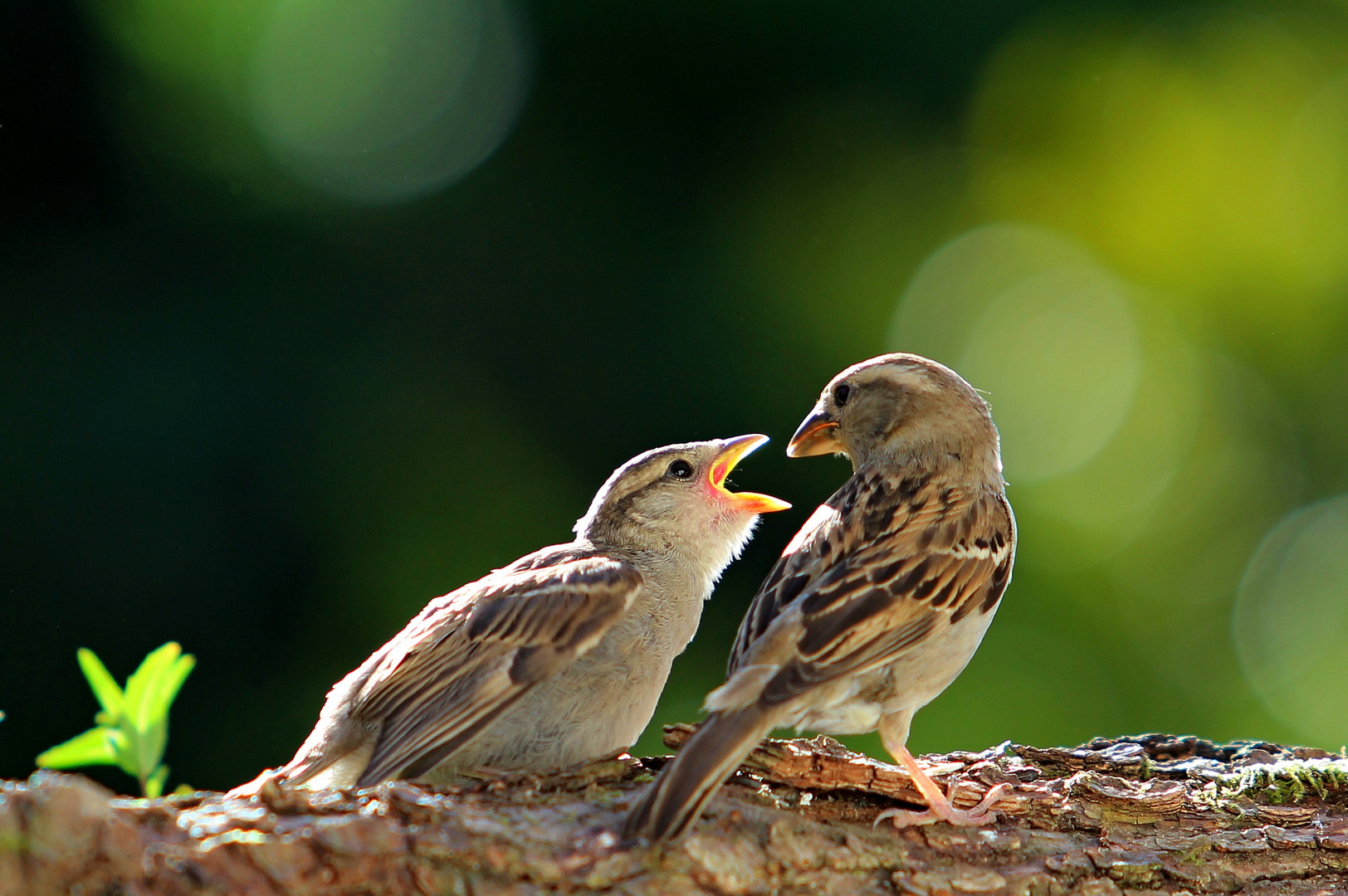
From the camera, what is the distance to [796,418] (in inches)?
242

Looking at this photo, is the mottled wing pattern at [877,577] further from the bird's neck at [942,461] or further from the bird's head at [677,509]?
the bird's head at [677,509]

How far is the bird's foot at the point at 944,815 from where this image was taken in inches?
118

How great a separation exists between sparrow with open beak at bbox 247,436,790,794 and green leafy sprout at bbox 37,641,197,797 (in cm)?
36

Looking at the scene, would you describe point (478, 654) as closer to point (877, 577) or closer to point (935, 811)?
point (877, 577)

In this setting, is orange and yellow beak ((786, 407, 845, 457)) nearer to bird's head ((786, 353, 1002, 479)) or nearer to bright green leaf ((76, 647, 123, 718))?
bird's head ((786, 353, 1002, 479))

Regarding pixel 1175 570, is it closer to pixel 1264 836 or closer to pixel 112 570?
pixel 1264 836

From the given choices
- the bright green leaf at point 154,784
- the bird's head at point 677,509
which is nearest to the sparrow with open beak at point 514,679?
the bird's head at point 677,509

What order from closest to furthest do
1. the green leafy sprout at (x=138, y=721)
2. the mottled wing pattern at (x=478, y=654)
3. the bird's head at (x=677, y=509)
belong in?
the green leafy sprout at (x=138, y=721)
the mottled wing pattern at (x=478, y=654)
the bird's head at (x=677, y=509)

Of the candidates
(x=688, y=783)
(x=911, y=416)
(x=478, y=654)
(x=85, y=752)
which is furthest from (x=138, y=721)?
(x=911, y=416)

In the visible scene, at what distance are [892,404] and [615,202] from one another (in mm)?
3071

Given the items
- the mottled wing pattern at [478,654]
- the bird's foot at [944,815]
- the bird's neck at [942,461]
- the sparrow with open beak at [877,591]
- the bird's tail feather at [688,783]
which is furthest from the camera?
the bird's neck at [942,461]

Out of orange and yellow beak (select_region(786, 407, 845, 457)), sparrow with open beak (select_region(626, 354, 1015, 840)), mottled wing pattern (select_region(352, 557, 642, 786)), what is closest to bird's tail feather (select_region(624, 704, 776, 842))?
sparrow with open beak (select_region(626, 354, 1015, 840))

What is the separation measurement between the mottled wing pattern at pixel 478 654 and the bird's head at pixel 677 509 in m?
0.39

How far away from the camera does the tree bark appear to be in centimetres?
228
